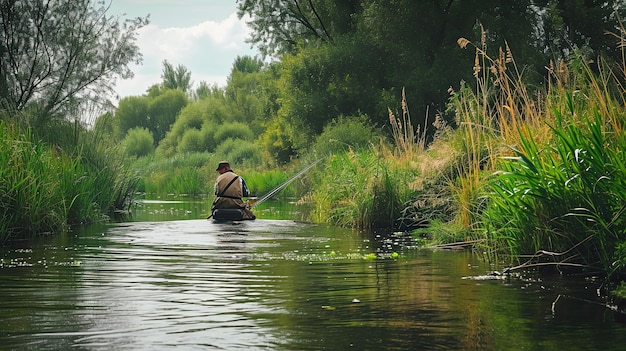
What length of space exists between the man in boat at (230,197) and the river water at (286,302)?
17.6ft

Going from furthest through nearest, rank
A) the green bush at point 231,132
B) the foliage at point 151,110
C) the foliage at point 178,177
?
the foliage at point 151,110
the green bush at point 231,132
the foliage at point 178,177

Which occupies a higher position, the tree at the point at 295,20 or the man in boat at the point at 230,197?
the tree at the point at 295,20

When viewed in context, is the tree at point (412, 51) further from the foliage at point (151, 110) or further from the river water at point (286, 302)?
the foliage at point (151, 110)

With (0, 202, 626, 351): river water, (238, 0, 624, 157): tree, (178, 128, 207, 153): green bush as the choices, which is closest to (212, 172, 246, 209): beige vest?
(0, 202, 626, 351): river water

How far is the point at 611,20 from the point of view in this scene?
40719 millimetres

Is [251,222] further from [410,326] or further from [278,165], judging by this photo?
[278,165]

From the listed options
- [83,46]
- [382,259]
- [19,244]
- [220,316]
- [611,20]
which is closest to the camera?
[220,316]

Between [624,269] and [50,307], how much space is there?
17.3 ft

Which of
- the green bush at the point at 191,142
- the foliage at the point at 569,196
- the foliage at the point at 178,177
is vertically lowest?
the foliage at the point at 569,196

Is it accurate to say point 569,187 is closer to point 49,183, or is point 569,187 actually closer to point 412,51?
point 49,183

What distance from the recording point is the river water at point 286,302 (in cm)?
673

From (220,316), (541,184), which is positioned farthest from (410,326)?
(541,184)

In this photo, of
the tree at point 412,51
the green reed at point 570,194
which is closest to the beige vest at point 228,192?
the green reed at point 570,194

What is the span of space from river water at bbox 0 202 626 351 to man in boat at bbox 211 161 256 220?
212 inches
